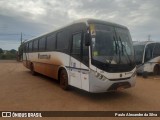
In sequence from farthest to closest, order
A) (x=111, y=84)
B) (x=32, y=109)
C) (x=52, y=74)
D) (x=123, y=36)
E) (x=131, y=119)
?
(x=52, y=74) → (x=123, y=36) → (x=111, y=84) → (x=32, y=109) → (x=131, y=119)

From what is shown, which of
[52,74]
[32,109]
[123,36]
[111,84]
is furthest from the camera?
[52,74]

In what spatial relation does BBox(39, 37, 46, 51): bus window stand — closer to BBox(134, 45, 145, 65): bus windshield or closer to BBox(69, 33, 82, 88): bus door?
BBox(69, 33, 82, 88): bus door

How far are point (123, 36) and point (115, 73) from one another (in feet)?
5.83

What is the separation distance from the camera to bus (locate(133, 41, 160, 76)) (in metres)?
15.7

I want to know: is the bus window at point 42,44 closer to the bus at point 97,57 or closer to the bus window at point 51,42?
the bus window at point 51,42

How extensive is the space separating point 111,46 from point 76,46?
1564 millimetres

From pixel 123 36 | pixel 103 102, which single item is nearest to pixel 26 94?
pixel 103 102

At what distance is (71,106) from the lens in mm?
7121

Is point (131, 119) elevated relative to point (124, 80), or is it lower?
lower

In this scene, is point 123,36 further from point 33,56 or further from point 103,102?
point 33,56

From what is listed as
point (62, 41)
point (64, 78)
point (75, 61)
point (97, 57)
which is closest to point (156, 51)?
point (62, 41)

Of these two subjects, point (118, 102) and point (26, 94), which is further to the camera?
point (26, 94)

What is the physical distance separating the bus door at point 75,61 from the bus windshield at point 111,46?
34.9 inches

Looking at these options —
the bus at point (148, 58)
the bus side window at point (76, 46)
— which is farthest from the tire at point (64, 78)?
the bus at point (148, 58)
